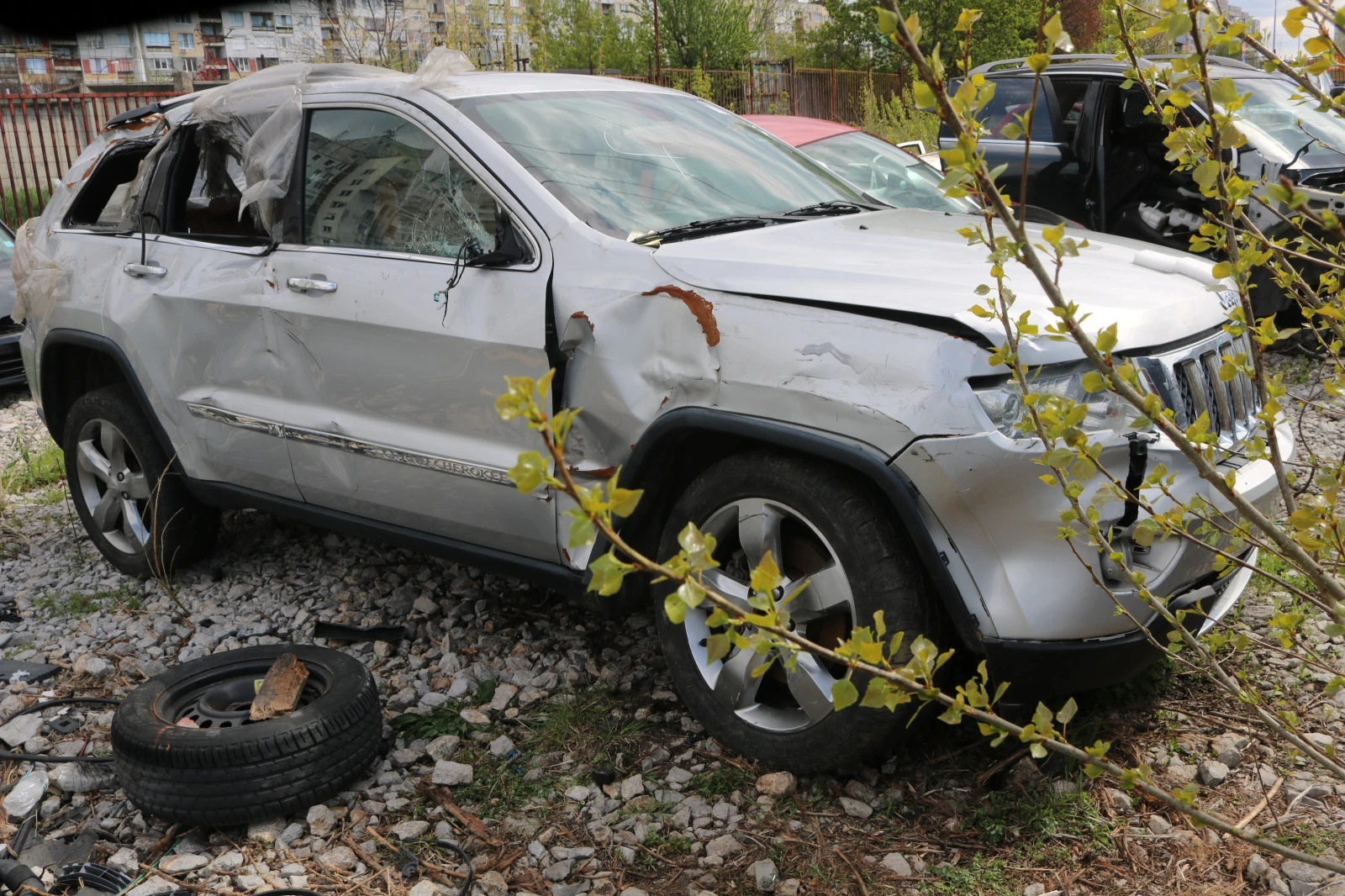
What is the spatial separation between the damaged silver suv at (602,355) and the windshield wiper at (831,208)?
0.03m

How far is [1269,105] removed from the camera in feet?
23.6

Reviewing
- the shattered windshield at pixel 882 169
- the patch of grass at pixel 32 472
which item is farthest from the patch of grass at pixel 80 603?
the shattered windshield at pixel 882 169

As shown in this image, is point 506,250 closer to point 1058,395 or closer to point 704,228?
point 704,228

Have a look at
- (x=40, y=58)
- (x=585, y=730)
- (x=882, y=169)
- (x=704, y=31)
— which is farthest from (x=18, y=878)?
(x=40, y=58)

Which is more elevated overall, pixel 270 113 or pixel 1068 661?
pixel 270 113

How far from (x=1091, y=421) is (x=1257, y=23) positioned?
84 cm

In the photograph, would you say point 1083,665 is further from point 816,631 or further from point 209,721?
point 209,721

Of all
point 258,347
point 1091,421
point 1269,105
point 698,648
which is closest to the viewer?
point 1091,421

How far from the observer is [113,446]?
4.48 meters

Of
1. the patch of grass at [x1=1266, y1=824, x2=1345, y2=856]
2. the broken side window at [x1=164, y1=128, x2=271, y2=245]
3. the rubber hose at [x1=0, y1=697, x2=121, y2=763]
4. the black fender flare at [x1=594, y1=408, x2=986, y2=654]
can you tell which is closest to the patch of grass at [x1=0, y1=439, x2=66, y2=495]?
the broken side window at [x1=164, y1=128, x2=271, y2=245]

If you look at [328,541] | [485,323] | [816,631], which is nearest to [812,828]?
[816,631]

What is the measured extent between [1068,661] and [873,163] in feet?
17.1

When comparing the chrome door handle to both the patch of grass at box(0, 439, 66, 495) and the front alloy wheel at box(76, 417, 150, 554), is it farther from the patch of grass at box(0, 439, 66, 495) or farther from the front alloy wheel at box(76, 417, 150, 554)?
the patch of grass at box(0, 439, 66, 495)

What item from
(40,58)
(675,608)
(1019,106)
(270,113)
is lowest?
(675,608)
